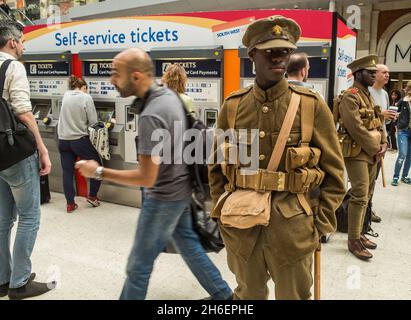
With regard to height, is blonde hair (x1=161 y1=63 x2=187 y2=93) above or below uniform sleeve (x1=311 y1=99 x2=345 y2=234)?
above

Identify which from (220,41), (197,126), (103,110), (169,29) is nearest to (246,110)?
(197,126)

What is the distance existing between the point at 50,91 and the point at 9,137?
300cm

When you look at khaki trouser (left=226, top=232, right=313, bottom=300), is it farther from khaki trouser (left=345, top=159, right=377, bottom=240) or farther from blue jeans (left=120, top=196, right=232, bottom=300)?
khaki trouser (left=345, top=159, right=377, bottom=240)

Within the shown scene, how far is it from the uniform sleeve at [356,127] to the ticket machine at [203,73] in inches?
51.1

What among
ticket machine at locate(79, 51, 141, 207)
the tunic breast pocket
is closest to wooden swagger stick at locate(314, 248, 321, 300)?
the tunic breast pocket

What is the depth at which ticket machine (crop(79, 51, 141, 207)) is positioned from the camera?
443 cm

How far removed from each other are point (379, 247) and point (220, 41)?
247 centimetres

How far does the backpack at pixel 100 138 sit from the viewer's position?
4289 millimetres

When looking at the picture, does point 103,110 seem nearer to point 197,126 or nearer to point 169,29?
point 169,29

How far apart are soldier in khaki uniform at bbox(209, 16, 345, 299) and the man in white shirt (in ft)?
4.69

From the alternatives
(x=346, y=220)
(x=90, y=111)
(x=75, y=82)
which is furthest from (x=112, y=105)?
(x=346, y=220)

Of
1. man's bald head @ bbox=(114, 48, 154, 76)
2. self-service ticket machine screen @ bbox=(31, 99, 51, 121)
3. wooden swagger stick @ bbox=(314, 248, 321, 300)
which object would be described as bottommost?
wooden swagger stick @ bbox=(314, 248, 321, 300)

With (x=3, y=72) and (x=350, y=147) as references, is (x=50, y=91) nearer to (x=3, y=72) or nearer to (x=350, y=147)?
(x=3, y=72)

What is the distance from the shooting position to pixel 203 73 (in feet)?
13.1
